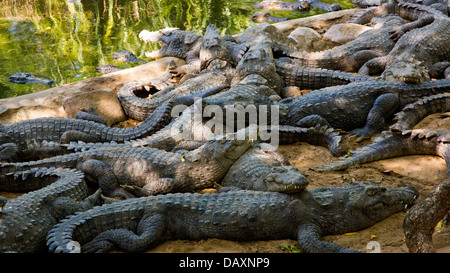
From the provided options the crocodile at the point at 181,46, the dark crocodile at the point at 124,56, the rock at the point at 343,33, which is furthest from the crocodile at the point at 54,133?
the rock at the point at 343,33

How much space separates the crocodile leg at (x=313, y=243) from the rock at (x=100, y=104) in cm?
399

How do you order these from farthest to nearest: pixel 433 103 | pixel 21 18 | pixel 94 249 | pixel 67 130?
pixel 21 18, pixel 67 130, pixel 433 103, pixel 94 249

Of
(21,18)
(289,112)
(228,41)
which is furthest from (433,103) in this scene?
(21,18)

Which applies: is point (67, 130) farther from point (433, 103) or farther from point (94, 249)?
point (433, 103)

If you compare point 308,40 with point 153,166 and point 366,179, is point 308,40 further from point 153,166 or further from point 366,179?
point 153,166

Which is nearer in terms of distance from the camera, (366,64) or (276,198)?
(276,198)

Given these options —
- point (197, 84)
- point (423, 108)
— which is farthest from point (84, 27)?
point (423, 108)

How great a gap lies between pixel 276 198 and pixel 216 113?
87.5 inches

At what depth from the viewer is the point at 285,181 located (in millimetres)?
3820

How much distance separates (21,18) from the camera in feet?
37.8

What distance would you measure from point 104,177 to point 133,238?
1.27 metres

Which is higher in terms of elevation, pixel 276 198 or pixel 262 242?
pixel 276 198

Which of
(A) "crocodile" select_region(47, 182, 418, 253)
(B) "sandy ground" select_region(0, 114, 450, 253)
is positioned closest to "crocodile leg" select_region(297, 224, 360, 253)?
(A) "crocodile" select_region(47, 182, 418, 253)

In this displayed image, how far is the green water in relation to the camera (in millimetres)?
8621
